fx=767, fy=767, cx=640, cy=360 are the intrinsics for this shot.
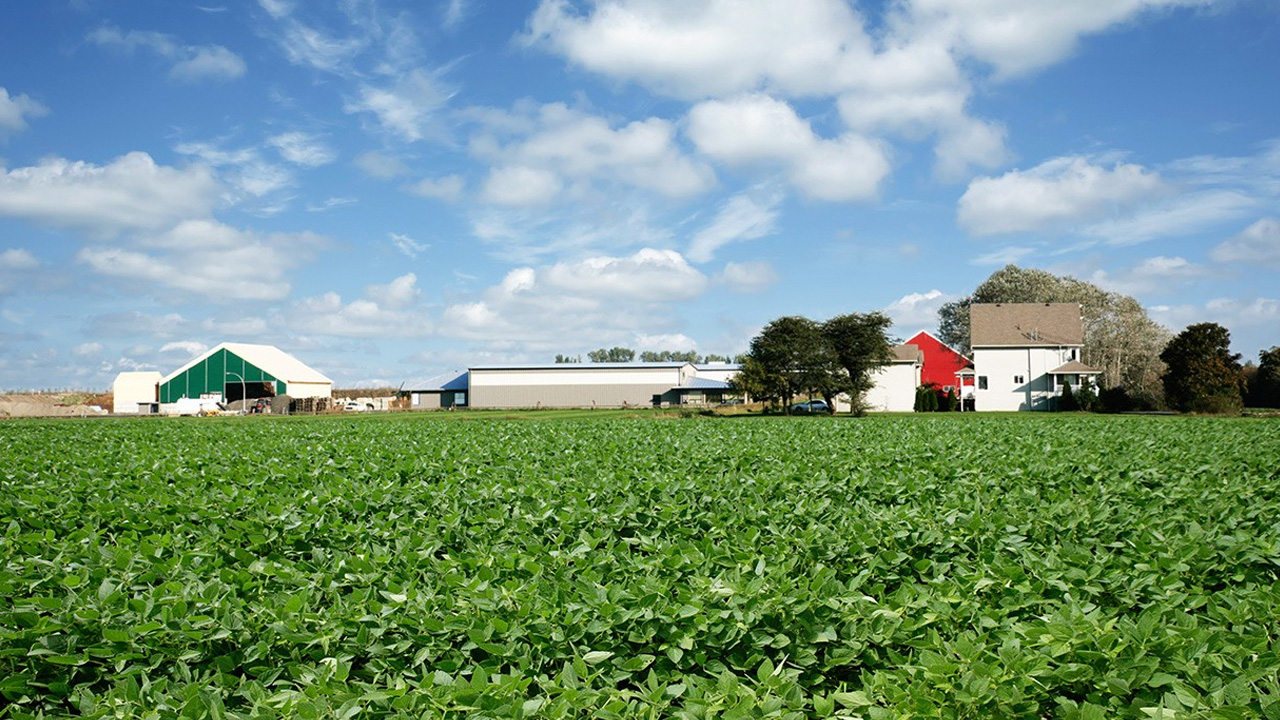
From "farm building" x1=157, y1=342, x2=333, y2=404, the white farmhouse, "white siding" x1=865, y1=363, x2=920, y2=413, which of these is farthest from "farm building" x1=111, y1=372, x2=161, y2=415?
the white farmhouse

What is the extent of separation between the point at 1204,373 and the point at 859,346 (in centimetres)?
2007

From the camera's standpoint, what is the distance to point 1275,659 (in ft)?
9.52

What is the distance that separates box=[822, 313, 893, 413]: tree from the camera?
176ft

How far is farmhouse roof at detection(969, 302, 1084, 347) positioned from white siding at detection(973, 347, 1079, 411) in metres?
0.56

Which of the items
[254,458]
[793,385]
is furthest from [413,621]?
[793,385]

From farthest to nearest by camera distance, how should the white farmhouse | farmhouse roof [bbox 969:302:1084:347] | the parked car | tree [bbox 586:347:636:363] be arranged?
tree [bbox 586:347:636:363], farmhouse roof [bbox 969:302:1084:347], the white farmhouse, the parked car

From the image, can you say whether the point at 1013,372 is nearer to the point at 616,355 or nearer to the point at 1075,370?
the point at 1075,370

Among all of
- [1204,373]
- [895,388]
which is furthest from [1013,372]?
[1204,373]

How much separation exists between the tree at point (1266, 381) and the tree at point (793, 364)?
110ft

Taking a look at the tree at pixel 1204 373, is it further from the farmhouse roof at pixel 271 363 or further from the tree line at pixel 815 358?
the farmhouse roof at pixel 271 363

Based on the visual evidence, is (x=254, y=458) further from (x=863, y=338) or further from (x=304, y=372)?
(x=304, y=372)

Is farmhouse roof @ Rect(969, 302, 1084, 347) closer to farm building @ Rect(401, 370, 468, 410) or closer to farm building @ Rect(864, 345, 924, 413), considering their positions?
farm building @ Rect(864, 345, 924, 413)

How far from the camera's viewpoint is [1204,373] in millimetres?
45688

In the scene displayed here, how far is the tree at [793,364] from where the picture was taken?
170ft
